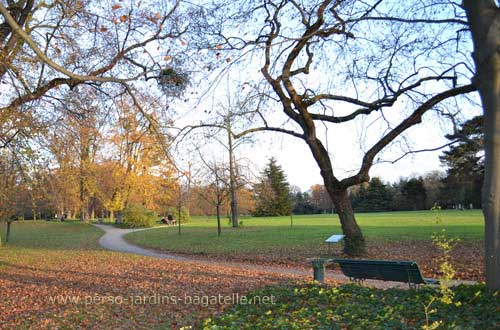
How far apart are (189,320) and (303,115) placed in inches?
329

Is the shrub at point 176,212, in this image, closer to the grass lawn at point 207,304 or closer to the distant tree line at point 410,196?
the distant tree line at point 410,196

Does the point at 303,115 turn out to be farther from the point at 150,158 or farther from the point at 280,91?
the point at 150,158

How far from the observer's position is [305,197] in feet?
271

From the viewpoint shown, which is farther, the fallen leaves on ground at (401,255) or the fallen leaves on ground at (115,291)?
the fallen leaves on ground at (401,255)

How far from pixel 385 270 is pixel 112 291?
5.26m

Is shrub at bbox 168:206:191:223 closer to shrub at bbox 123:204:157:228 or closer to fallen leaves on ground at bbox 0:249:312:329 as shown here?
shrub at bbox 123:204:157:228

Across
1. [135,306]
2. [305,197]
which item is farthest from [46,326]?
[305,197]

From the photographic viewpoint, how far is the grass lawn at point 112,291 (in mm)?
6199

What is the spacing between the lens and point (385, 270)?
6680mm

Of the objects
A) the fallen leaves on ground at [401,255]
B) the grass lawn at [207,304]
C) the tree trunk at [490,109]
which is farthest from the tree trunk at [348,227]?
the tree trunk at [490,109]

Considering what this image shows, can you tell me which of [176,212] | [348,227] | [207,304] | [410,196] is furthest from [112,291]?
[410,196]

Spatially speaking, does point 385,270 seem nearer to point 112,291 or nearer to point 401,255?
point 112,291

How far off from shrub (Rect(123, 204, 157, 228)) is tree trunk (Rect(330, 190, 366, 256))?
1218 inches

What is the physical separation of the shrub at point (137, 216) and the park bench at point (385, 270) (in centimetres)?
3517
